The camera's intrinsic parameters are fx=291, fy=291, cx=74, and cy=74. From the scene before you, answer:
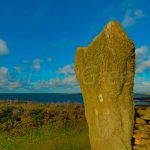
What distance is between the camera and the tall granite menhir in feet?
37.7

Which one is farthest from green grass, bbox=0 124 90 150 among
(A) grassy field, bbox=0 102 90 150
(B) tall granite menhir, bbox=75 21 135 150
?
(B) tall granite menhir, bbox=75 21 135 150

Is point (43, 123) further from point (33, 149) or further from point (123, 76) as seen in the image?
point (123, 76)

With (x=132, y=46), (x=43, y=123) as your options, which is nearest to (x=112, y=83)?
(x=132, y=46)

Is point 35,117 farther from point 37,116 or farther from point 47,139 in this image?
point 47,139

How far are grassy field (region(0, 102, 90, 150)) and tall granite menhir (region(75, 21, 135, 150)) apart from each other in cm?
457

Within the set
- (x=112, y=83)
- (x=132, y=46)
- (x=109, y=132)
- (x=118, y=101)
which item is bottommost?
(x=109, y=132)

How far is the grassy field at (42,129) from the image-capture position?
17031mm

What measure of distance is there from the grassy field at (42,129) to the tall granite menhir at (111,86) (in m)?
4.57

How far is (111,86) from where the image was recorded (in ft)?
37.8

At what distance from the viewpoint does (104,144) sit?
12.0m

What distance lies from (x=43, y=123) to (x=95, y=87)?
1130 cm

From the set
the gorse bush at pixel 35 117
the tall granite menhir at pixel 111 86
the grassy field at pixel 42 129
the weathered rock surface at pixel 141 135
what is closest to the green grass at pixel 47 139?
the grassy field at pixel 42 129

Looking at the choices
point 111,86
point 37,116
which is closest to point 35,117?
point 37,116

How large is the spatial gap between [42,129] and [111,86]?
1045cm
